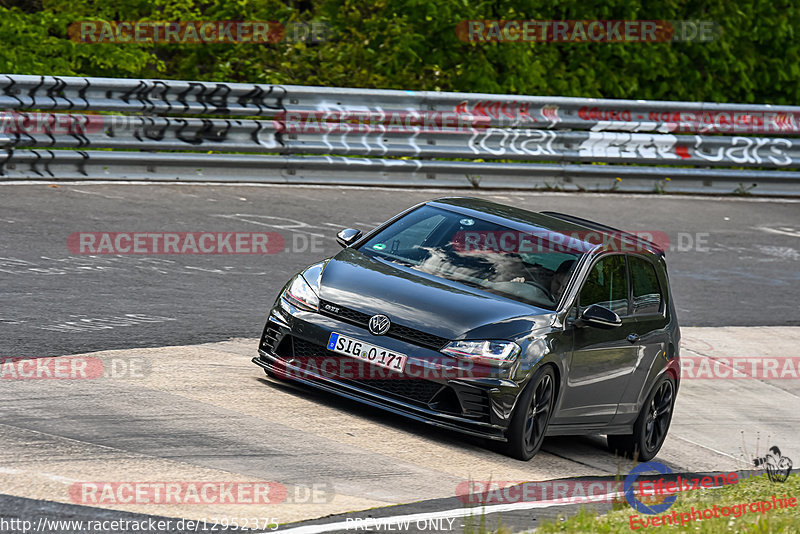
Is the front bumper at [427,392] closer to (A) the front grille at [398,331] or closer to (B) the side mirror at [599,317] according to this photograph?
(A) the front grille at [398,331]

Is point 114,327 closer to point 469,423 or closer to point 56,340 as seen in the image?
point 56,340

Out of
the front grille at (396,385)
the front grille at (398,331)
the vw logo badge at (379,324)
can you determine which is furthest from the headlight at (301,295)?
the vw logo badge at (379,324)

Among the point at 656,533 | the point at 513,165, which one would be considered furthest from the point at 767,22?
the point at 656,533

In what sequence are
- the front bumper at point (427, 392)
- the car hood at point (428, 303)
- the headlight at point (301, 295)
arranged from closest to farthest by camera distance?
1. the front bumper at point (427, 392)
2. the car hood at point (428, 303)
3. the headlight at point (301, 295)

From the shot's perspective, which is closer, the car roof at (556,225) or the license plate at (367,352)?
the license plate at (367,352)

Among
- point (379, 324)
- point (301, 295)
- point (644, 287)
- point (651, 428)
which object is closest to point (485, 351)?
point (379, 324)

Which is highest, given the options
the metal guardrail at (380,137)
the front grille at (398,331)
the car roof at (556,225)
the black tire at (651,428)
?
the car roof at (556,225)

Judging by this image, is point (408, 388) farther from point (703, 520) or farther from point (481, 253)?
point (703, 520)

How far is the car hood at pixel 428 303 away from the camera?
808 cm

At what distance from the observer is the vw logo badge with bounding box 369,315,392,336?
8.09 metres

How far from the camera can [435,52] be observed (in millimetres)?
22484

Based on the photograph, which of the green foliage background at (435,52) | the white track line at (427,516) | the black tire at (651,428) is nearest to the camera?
the white track line at (427,516)

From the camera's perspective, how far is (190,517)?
5.81 metres

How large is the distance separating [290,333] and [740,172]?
1471cm
